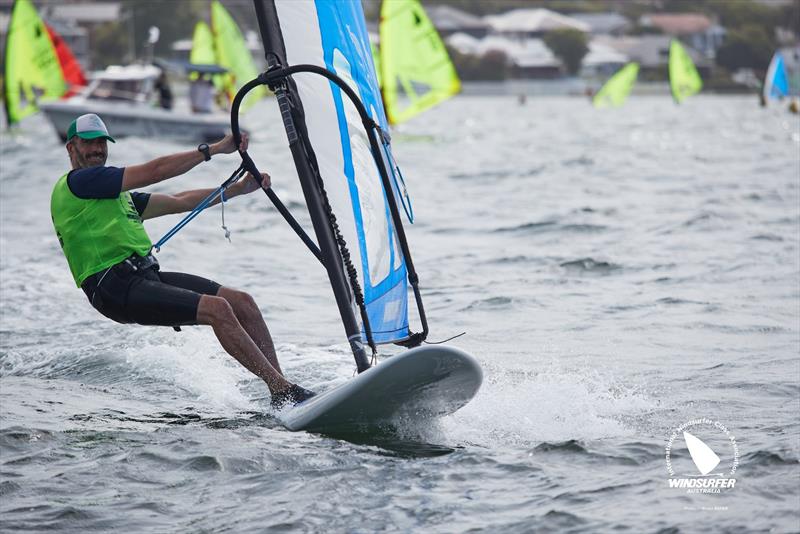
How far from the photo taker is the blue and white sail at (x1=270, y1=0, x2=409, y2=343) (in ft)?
18.1

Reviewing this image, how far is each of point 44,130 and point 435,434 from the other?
3405 centimetres

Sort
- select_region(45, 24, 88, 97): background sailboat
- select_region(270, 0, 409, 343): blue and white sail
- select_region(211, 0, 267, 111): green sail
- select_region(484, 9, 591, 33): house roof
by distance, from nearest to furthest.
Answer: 1. select_region(270, 0, 409, 343): blue and white sail
2. select_region(45, 24, 88, 97): background sailboat
3. select_region(211, 0, 267, 111): green sail
4. select_region(484, 9, 591, 33): house roof

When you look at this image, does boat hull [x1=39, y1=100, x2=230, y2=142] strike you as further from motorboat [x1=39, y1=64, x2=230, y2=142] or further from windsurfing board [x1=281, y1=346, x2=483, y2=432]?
windsurfing board [x1=281, y1=346, x2=483, y2=432]

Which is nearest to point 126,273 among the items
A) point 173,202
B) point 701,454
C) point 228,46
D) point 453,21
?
point 173,202

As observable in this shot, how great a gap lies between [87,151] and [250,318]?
109 cm

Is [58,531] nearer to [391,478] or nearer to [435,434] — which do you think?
[391,478]

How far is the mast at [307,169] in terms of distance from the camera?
539cm

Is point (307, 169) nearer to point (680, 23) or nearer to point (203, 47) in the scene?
point (203, 47)

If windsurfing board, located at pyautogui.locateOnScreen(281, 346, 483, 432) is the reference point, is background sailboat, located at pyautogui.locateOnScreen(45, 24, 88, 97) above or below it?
below

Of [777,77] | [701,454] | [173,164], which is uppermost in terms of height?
[173,164]

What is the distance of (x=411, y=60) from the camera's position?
80.8 feet

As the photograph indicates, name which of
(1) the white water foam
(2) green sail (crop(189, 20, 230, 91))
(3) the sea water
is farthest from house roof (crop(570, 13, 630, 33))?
(1) the white water foam

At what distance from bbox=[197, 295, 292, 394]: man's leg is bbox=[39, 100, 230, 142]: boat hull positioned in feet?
70.0

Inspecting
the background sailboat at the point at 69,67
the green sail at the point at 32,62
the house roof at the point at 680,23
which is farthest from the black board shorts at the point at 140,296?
the house roof at the point at 680,23
